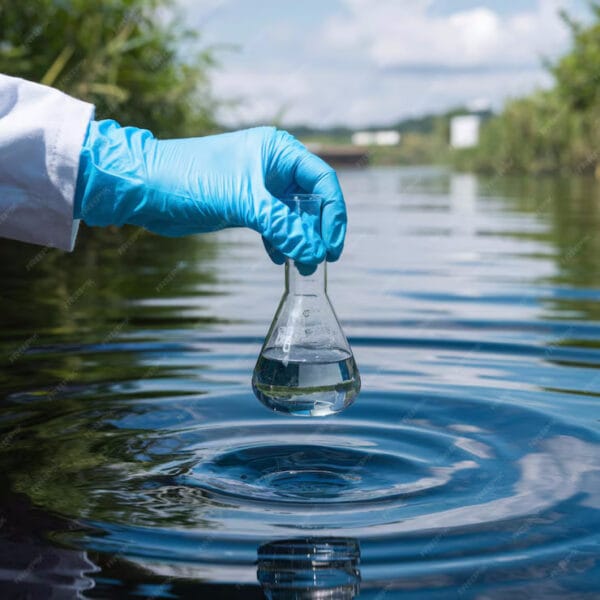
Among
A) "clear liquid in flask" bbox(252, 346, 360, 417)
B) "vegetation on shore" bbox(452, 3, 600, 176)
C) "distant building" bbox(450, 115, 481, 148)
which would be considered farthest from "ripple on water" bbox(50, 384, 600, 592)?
"distant building" bbox(450, 115, 481, 148)

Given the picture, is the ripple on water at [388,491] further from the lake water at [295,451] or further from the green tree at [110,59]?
the green tree at [110,59]

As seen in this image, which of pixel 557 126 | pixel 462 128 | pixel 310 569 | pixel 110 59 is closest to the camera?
pixel 310 569

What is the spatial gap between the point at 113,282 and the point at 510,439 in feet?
13.8

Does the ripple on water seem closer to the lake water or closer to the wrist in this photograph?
the lake water

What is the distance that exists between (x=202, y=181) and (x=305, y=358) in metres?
0.73

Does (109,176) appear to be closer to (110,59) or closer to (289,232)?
(289,232)

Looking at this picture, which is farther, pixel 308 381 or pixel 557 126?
pixel 557 126

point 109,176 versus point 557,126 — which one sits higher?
point 557,126

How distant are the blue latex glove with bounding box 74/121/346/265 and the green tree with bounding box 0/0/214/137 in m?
7.15

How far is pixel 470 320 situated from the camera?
5.11m

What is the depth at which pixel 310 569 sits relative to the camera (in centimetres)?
193

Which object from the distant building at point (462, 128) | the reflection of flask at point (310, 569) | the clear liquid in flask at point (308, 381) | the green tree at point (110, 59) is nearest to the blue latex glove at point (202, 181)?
the clear liquid in flask at point (308, 381)

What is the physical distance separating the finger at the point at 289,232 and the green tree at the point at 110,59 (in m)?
7.63

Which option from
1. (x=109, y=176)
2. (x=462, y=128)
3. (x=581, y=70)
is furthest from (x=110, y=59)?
(x=462, y=128)
